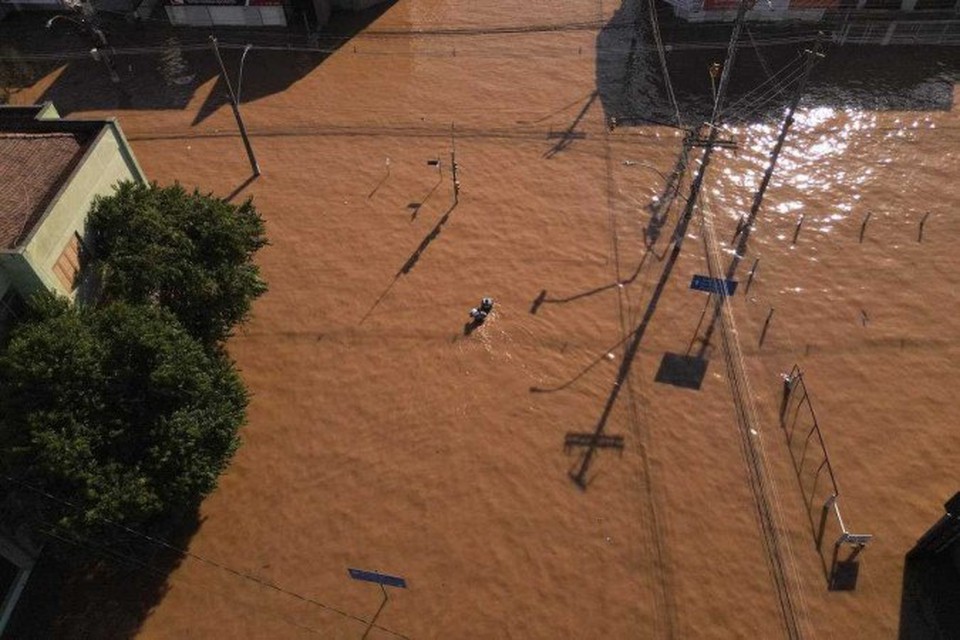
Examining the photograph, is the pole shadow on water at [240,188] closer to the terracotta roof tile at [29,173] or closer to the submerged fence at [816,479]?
the terracotta roof tile at [29,173]

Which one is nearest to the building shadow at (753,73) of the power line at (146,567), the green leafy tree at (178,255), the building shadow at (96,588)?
the green leafy tree at (178,255)

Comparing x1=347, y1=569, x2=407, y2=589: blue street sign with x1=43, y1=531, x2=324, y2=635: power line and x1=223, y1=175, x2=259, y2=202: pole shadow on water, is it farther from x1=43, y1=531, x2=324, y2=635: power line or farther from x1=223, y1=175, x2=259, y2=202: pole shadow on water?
x1=223, y1=175, x2=259, y2=202: pole shadow on water

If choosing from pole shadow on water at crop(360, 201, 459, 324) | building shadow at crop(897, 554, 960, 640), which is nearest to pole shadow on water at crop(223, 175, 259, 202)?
pole shadow on water at crop(360, 201, 459, 324)

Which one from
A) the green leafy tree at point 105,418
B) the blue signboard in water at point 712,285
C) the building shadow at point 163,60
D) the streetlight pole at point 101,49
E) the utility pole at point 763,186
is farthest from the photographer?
the building shadow at point 163,60

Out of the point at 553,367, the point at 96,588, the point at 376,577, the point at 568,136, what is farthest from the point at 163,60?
the point at 376,577

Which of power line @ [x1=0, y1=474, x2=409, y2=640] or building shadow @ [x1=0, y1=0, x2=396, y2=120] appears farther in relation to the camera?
building shadow @ [x1=0, y1=0, x2=396, y2=120]

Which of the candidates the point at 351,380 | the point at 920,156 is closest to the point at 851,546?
the point at 351,380
